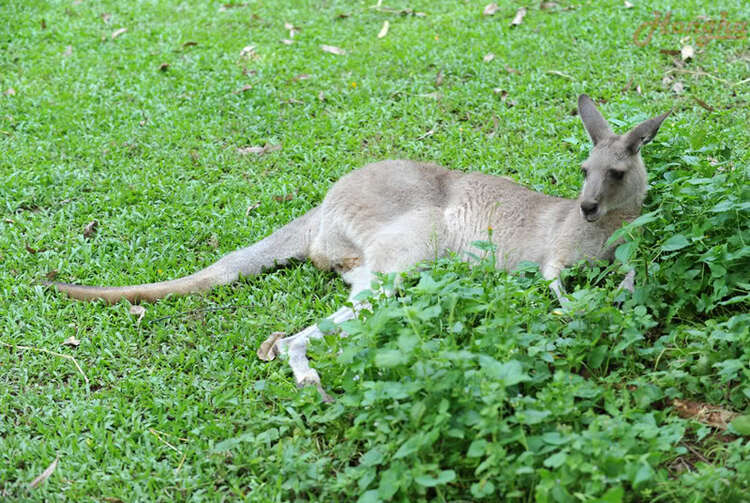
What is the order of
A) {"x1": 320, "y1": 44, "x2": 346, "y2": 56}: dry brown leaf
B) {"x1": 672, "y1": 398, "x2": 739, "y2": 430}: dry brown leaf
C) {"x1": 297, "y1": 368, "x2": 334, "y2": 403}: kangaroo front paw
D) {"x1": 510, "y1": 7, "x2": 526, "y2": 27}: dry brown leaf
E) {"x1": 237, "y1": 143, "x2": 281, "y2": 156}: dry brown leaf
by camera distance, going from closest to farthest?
{"x1": 672, "y1": 398, "x2": 739, "y2": 430}: dry brown leaf < {"x1": 297, "y1": 368, "x2": 334, "y2": 403}: kangaroo front paw < {"x1": 237, "y1": 143, "x2": 281, "y2": 156}: dry brown leaf < {"x1": 320, "y1": 44, "x2": 346, "y2": 56}: dry brown leaf < {"x1": 510, "y1": 7, "x2": 526, "y2": 27}: dry brown leaf

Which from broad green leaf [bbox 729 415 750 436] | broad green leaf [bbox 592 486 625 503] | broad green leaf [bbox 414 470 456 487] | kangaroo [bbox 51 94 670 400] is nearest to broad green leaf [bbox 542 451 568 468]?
broad green leaf [bbox 592 486 625 503]

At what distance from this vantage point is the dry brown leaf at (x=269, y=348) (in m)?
3.75

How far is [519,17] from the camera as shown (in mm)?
7660

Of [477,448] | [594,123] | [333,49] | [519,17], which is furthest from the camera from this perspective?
[519,17]

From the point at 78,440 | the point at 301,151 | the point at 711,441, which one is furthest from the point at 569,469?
the point at 301,151

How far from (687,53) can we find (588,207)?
11.4ft

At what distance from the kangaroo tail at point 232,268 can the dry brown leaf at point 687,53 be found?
3905 millimetres

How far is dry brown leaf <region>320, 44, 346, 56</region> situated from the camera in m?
7.41

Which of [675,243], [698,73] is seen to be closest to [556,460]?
[675,243]

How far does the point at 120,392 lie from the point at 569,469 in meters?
2.14

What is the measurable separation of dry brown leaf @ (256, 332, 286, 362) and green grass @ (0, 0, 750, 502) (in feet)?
0.18

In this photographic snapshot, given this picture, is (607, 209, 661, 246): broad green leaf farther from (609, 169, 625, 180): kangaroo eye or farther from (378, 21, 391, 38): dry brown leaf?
(378, 21, 391, 38): dry brown leaf

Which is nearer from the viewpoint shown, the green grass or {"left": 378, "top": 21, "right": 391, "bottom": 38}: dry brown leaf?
the green grass

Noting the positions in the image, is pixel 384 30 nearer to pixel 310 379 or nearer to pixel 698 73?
pixel 698 73
